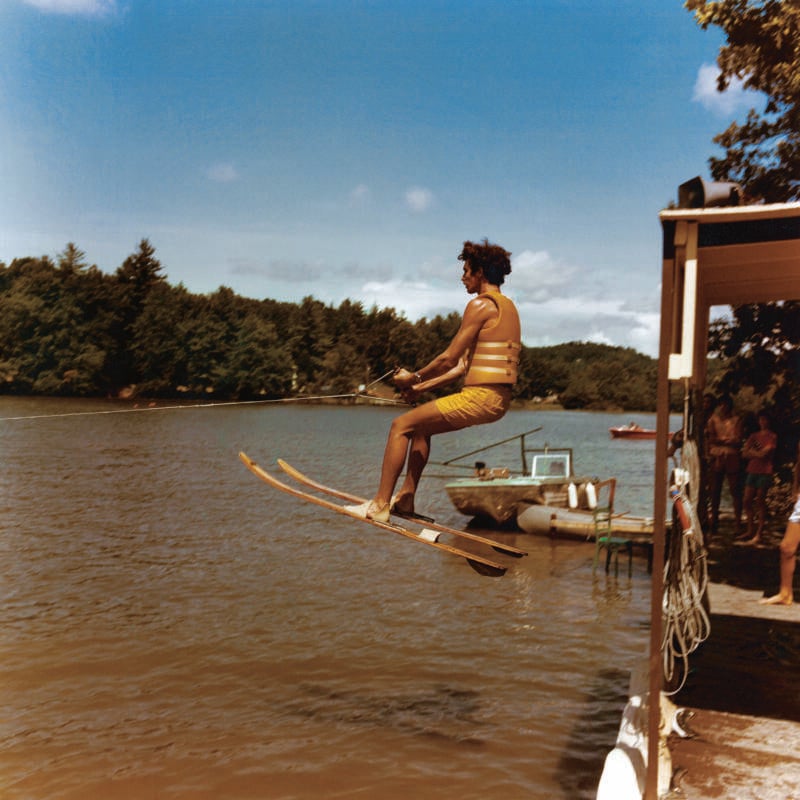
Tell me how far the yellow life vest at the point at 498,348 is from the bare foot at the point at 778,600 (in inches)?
220

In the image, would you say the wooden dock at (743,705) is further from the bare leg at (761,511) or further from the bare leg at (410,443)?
the bare leg at (761,511)

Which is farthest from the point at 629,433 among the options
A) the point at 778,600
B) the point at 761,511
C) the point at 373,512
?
the point at 373,512

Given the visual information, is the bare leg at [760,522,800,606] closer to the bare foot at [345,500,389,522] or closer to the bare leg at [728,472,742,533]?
the bare foot at [345,500,389,522]

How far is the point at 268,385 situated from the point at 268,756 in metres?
85.7

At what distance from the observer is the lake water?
1109 centimetres

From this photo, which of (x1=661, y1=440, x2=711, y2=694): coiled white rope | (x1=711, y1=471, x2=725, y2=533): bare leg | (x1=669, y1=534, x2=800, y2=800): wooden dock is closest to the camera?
(x1=669, y1=534, x2=800, y2=800): wooden dock

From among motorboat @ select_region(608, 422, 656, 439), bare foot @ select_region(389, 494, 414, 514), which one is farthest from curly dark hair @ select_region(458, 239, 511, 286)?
motorboat @ select_region(608, 422, 656, 439)

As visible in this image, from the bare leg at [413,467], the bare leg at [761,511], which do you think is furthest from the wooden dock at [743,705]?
the bare leg at [761,511]

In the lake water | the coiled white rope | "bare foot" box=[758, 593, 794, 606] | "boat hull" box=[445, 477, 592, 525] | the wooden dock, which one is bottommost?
the lake water

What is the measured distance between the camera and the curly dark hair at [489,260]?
6.80m

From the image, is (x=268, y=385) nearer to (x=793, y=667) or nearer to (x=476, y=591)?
(x=476, y=591)

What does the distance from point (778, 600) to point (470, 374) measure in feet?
19.5

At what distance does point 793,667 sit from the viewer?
823cm

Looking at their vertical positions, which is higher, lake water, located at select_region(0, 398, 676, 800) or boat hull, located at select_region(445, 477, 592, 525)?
boat hull, located at select_region(445, 477, 592, 525)
